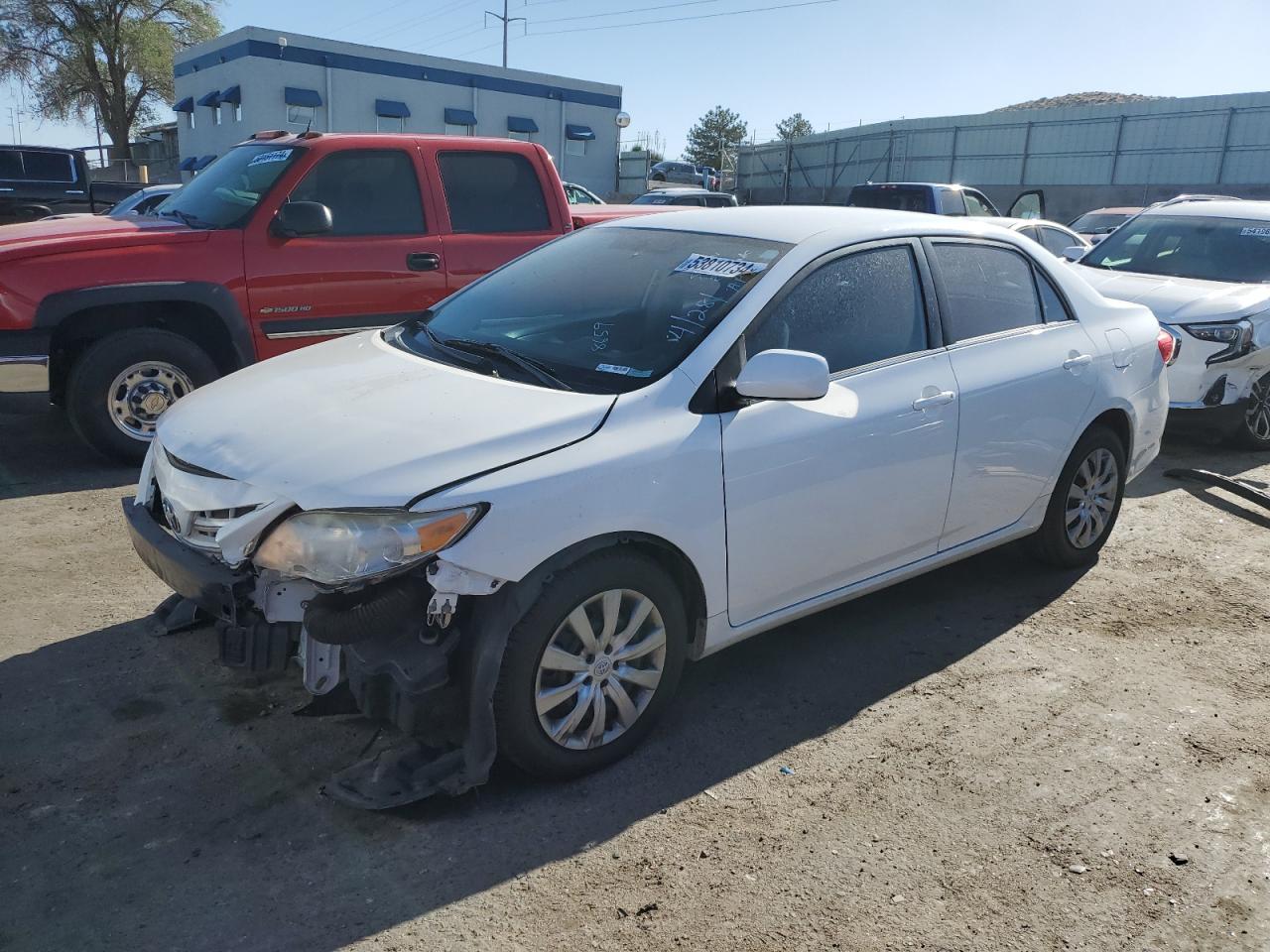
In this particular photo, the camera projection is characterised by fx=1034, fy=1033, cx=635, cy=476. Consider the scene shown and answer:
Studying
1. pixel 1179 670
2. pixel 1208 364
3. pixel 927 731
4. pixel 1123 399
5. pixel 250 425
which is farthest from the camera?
pixel 1208 364

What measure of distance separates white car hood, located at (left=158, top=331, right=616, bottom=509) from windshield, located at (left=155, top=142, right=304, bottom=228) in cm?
305

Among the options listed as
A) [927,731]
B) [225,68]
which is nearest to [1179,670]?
[927,731]

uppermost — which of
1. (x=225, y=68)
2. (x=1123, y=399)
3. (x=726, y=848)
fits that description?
(x=225, y=68)

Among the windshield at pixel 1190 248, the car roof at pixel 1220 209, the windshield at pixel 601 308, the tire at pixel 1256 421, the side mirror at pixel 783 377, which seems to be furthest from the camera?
the car roof at pixel 1220 209

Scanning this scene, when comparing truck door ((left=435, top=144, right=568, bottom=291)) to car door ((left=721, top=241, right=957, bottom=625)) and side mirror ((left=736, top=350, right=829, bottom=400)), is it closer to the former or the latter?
car door ((left=721, top=241, right=957, bottom=625))

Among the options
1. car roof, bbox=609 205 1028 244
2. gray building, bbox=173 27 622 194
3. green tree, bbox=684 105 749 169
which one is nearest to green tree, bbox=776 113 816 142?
green tree, bbox=684 105 749 169

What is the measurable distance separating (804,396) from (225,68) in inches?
1362

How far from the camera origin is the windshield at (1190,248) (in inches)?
320

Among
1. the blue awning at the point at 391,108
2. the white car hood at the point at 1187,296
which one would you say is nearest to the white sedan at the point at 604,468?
the white car hood at the point at 1187,296

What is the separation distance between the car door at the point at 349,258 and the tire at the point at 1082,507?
4056mm

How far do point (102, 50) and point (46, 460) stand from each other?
138 ft

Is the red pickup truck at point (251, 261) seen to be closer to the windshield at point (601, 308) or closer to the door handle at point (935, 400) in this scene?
the windshield at point (601, 308)

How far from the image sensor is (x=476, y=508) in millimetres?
2830

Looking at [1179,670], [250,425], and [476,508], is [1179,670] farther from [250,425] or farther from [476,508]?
[250,425]
